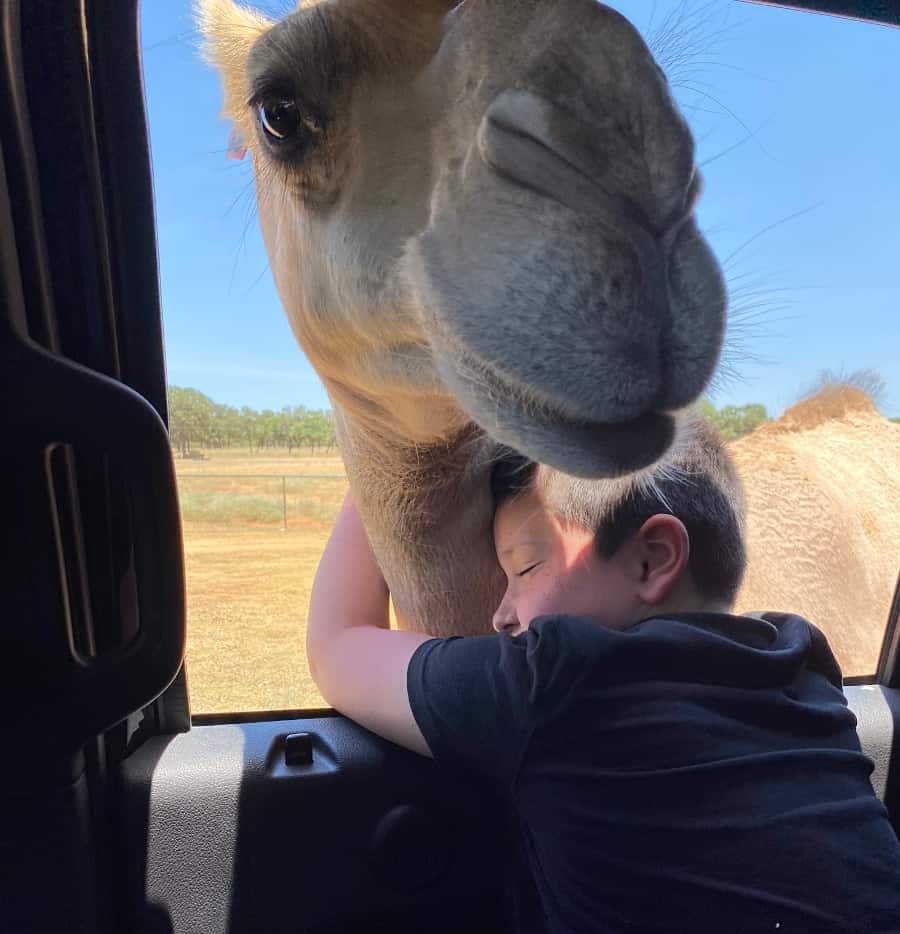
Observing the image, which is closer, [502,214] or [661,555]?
[502,214]

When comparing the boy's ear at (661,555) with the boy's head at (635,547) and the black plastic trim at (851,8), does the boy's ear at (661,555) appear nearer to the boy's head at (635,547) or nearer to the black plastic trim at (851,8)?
the boy's head at (635,547)

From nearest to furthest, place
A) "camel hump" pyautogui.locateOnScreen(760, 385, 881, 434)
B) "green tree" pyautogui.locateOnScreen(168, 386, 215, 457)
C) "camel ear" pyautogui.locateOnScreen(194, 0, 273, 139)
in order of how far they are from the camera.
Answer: "green tree" pyautogui.locateOnScreen(168, 386, 215, 457) → "camel ear" pyautogui.locateOnScreen(194, 0, 273, 139) → "camel hump" pyautogui.locateOnScreen(760, 385, 881, 434)

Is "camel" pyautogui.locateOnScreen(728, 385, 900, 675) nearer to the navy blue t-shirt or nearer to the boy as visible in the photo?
the boy

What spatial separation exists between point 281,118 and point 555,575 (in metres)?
0.94

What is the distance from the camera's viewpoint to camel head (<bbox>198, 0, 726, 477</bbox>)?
0.84 m

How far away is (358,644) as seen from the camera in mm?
1509

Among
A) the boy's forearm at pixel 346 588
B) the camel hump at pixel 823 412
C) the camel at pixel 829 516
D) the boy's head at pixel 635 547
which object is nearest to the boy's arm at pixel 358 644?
the boy's forearm at pixel 346 588

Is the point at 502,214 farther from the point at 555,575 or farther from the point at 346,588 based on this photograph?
the point at 346,588

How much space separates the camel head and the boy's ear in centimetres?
37

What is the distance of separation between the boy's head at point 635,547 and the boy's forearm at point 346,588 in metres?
0.45

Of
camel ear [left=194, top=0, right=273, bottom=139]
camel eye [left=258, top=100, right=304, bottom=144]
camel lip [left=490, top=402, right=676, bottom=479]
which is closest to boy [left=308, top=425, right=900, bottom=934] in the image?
camel lip [left=490, top=402, right=676, bottom=479]

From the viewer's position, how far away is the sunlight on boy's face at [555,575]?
4.27 feet

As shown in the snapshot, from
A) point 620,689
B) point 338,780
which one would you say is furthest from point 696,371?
point 338,780

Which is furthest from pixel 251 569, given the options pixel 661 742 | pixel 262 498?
pixel 661 742
